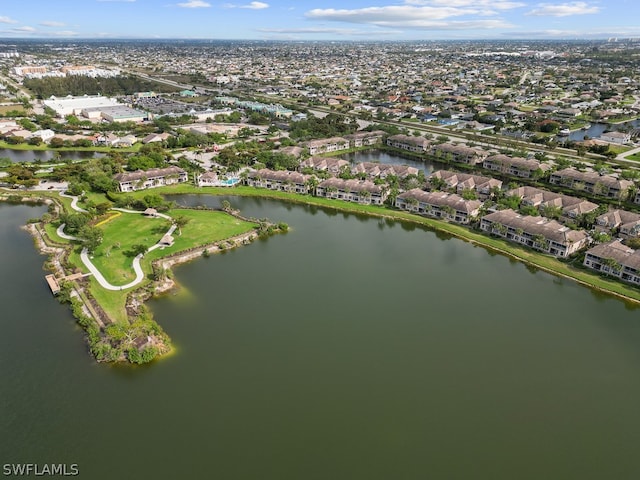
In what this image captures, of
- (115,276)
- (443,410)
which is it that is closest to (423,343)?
(443,410)

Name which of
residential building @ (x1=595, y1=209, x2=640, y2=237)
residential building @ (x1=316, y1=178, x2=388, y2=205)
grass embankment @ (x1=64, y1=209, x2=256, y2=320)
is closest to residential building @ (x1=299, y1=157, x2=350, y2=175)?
residential building @ (x1=316, y1=178, x2=388, y2=205)

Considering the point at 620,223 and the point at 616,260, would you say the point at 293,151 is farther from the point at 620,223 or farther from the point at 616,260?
the point at 616,260

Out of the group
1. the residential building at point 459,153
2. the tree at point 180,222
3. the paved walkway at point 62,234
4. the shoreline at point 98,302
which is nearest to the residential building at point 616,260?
the shoreline at point 98,302

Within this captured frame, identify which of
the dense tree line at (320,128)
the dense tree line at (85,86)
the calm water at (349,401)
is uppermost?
the dense tree line at (85,86)

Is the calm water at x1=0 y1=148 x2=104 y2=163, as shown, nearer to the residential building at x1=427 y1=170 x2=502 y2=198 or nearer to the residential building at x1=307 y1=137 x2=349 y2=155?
the residential building at x1=307 y1=137 x2=349 y2=155

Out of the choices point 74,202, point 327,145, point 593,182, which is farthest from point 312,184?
point 593,182

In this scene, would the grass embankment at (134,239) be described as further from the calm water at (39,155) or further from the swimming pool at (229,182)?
the calm water at (39,155)
